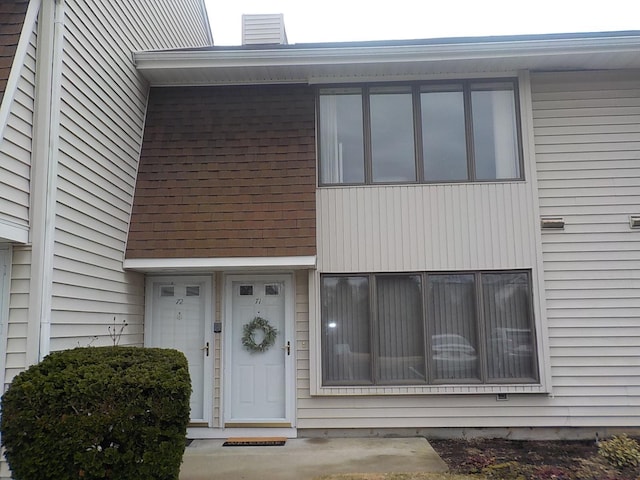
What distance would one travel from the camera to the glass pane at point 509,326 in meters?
6.63

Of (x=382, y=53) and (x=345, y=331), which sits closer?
(x=382, y=53)

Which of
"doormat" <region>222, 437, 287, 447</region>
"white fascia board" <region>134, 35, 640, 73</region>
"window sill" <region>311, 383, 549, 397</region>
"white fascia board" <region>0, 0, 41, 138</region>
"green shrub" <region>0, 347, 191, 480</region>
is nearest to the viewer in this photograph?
"green shrub" <region>0, 347, 191, 480</region>

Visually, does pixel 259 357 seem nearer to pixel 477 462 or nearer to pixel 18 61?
pixel 477 462

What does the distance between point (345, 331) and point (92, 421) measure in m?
3.41

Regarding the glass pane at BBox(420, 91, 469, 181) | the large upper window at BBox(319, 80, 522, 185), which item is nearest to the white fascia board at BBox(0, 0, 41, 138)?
the large upper window at BBox(319, 80, 522, 185)

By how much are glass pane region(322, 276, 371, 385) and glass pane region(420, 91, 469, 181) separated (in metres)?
1.78

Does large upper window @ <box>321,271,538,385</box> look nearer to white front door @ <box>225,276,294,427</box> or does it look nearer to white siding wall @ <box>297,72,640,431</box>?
white siding wall @ <box>297,72,640,431</box>

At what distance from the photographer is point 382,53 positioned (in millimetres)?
6680

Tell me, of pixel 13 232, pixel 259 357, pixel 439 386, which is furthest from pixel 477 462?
pixel 13 232

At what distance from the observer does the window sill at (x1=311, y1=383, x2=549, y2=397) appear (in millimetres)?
6488

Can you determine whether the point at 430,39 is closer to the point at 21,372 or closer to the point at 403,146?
the point at 403,146

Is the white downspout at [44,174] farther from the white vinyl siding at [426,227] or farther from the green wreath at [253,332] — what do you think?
the white vinyl siding at [426,227]

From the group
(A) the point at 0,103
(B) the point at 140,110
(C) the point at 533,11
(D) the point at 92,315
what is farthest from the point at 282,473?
(C) the point at 533,11

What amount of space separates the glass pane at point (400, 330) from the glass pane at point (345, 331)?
0.19m
